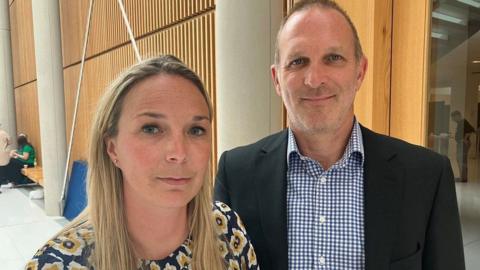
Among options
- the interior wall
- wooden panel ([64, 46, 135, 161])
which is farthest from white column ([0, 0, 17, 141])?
wooden panel ([64, 46, 135, 161])

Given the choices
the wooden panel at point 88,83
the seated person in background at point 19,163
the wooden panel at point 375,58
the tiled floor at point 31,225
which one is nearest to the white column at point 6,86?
the seated person in background at point 19,163

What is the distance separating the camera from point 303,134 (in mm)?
1488

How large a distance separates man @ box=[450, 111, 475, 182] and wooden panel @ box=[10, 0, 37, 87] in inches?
431

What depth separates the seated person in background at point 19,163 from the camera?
10375 millimetres

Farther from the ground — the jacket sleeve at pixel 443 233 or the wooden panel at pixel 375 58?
the wooden panel at pixel 375 58

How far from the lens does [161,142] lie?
3.87 ft

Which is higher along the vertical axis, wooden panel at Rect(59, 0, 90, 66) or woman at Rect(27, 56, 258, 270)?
wooden panel at Rect(59, 0, 90, 66)

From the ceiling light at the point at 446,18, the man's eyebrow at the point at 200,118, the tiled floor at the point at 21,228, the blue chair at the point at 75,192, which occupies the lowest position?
the tiled floor at the point at 21,228

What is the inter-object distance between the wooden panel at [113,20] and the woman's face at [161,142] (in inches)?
108

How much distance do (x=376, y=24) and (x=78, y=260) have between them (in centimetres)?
190

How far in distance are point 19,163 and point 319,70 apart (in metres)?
11.0

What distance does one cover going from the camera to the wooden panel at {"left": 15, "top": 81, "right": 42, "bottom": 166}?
38.0ft

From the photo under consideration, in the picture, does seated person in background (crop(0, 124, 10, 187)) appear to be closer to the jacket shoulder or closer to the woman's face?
the woman's face

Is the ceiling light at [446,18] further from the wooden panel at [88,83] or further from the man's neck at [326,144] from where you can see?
the wooden panel at [88,83]
